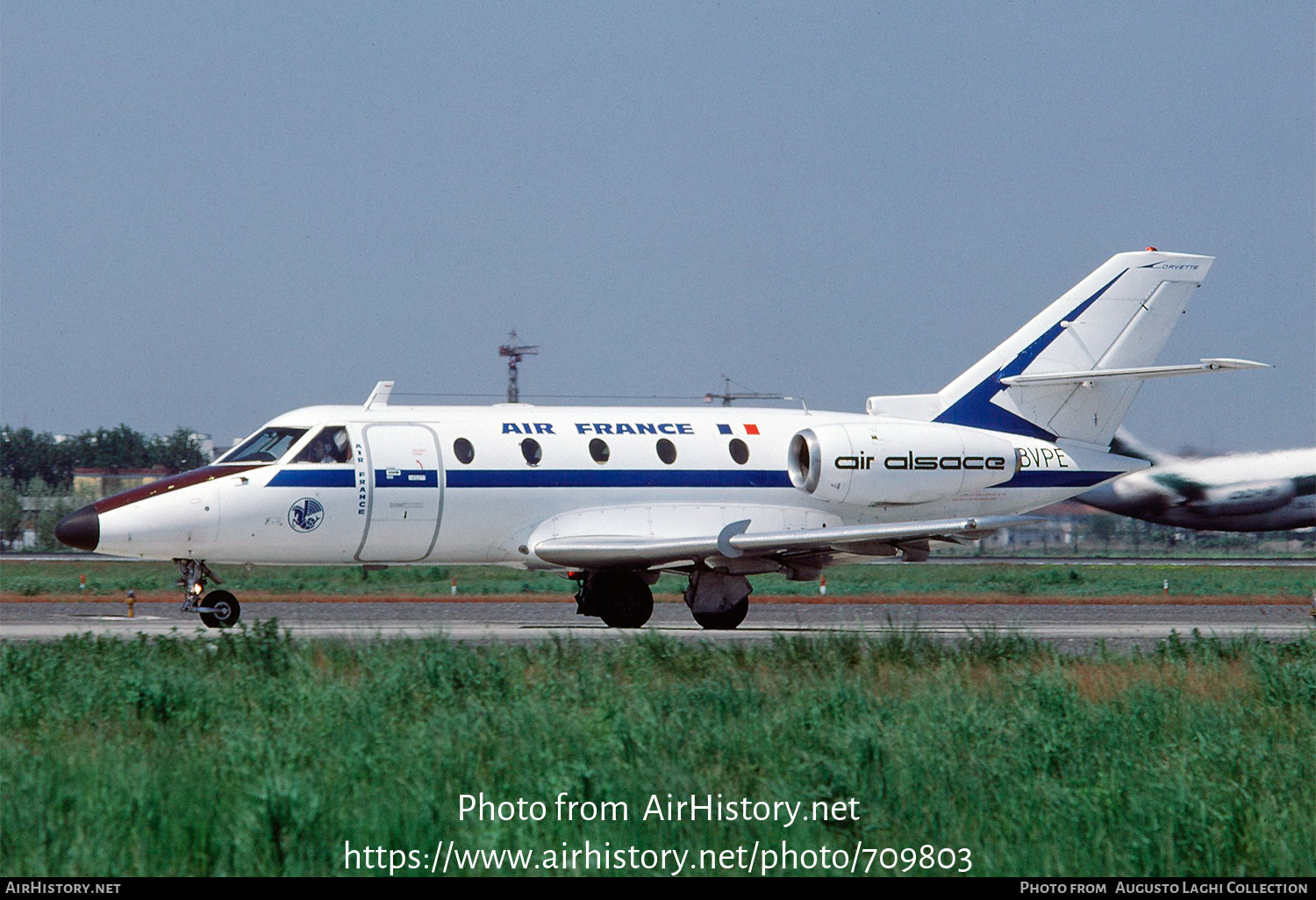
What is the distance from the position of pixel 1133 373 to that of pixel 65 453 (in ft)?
243

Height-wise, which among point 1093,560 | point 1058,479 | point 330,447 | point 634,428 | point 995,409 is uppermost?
point 995,409

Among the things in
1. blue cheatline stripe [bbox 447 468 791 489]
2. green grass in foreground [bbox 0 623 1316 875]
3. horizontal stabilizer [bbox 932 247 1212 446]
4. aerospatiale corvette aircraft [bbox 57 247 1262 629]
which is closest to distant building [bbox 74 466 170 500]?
aerospatiale corvette aircraft [bbox 57 247 1262 629]

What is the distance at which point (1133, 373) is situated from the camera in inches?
900

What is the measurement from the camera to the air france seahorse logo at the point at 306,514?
20078 mm

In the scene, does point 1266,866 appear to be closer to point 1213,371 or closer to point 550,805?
point 550,805

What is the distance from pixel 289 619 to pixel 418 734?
13.8 meters

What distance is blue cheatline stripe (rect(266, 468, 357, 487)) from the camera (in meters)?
20.1

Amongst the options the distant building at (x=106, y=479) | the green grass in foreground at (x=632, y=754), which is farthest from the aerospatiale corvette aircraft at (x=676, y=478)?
the distant building at (x=106, y=479)

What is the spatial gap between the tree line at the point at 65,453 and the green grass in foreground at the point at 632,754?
231ft

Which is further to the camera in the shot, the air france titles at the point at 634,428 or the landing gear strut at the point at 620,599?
the landing gear strut at the point at 620,599

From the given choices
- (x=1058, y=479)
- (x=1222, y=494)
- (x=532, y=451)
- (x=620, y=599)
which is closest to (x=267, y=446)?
(x=532, y=451)

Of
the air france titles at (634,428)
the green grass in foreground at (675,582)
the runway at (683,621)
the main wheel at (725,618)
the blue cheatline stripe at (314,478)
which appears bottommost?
the green grass in foreground at (675,582)

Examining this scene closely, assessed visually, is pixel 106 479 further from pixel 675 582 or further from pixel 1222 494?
pixel 1222 494

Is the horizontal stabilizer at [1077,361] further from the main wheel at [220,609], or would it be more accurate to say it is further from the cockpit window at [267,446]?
the main wheel at [220,609]
